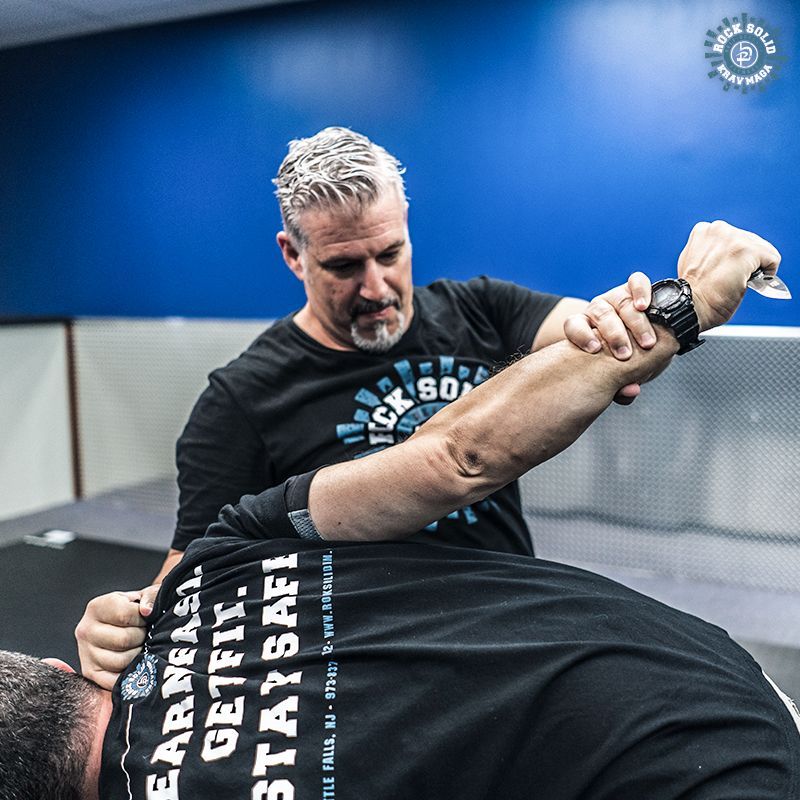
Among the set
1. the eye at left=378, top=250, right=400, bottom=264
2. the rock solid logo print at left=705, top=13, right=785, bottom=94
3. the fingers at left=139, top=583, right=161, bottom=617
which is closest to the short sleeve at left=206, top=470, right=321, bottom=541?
the fingers at left=139, top=583, right=161, bottom=617

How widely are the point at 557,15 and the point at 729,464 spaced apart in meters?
1.54

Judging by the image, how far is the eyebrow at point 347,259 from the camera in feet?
4.43

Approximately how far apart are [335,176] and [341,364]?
343 millimetres

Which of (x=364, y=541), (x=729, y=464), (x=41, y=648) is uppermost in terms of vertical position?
(x=364, y=541)

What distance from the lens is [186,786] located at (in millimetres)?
748

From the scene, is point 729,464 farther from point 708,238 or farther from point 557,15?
point 557,15

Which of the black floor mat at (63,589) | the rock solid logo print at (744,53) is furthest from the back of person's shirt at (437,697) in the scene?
the rock solid logo print at (744,53)

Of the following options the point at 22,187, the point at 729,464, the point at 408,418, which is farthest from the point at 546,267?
the point at 22,187

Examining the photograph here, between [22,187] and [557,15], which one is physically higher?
[557,15]

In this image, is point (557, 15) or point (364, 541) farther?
point (557, 15)

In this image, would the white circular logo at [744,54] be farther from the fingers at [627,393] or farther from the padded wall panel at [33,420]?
the padded wall panel at [33,420]

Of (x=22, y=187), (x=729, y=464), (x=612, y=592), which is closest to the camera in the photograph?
(x=612, y=592)

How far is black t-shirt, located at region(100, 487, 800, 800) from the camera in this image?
0.73 m

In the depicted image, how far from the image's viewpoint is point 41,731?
86 cm
